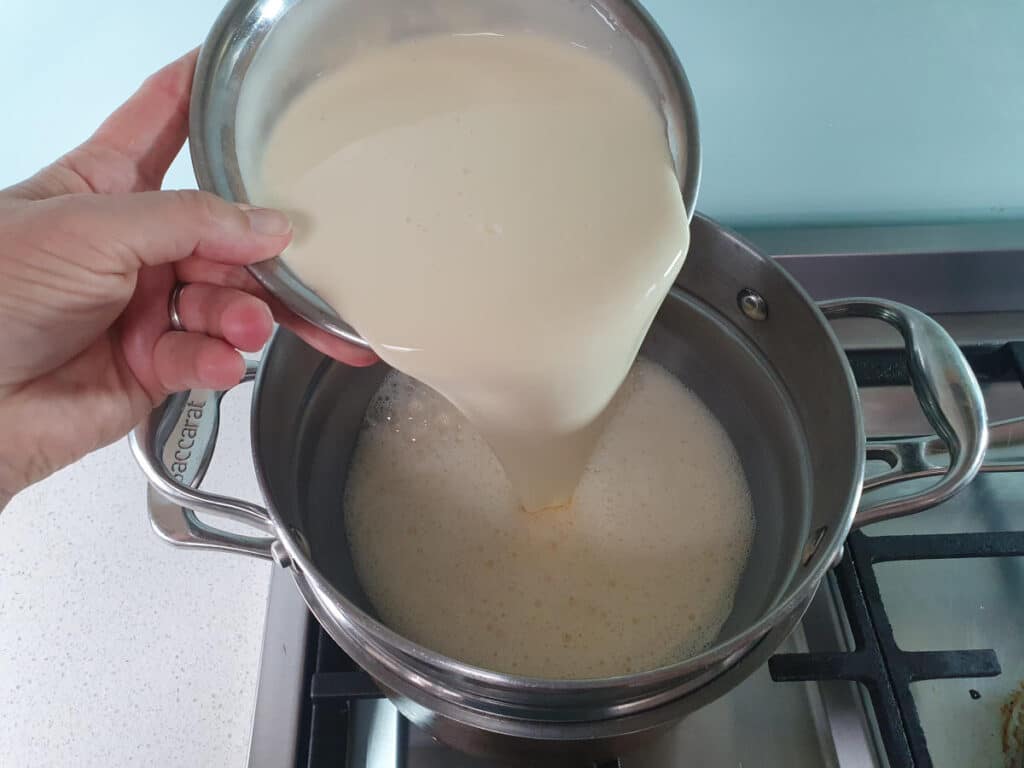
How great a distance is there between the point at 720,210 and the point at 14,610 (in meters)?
0.93

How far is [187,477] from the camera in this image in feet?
2.24

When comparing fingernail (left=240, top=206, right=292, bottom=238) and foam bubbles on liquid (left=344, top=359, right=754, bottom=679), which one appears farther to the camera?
foam bubbles on liquid (left=344, top=359, right=754, bottom=679)

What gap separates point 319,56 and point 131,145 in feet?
0.76

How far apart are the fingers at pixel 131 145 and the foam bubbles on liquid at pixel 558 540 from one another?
0.36 meters

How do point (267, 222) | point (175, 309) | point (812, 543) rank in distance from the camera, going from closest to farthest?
point (267, 222), point (812, 543), point (175, 309)

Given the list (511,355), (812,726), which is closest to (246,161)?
(511,355)

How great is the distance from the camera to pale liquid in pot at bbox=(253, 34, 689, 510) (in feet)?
2.02

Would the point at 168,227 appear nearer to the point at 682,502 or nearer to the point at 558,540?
the point at 558,540

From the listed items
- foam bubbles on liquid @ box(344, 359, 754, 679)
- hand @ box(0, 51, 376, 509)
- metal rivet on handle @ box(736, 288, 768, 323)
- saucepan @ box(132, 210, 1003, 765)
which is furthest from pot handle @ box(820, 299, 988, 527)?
hand @ box(0, 51, 376, 509)

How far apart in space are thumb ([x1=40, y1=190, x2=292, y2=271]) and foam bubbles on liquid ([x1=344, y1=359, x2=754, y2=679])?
364mm

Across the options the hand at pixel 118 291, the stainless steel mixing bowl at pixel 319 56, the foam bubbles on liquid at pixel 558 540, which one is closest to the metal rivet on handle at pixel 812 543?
the foam bubbles on liquid at pixel 558 540

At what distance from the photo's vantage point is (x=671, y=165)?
66cm

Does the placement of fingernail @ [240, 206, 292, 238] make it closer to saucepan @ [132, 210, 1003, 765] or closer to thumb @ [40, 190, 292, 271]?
thumb @ [40, 190, 292, 271]

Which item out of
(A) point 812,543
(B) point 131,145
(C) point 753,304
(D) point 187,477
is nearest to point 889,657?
(A) point 812,543
